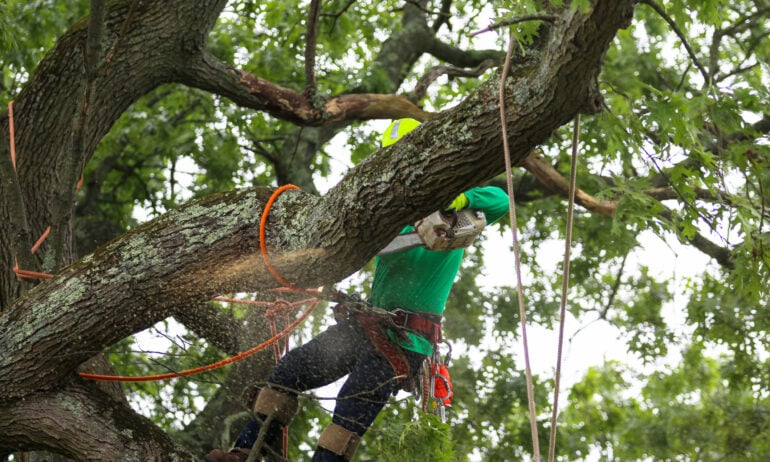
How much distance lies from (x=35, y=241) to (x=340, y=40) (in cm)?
396

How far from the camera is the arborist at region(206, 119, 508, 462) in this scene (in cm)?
384

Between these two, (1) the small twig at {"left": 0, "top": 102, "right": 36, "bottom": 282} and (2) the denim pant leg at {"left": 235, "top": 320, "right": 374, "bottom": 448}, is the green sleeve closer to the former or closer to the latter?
(2) the denim pant leg at {"left": 235, "top": 320, "right": 374, "bottom": 448}

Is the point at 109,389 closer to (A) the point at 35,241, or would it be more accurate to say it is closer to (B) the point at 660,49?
(A) the point at 35,241

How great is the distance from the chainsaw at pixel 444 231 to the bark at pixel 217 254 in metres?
0.55

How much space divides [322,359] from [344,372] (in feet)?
0.50

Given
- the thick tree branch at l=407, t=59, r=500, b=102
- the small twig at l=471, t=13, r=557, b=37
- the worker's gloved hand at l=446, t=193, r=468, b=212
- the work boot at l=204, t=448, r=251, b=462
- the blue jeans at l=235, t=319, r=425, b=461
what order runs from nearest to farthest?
1. the small twig at l=471, t=13, r=557, b=37
2. the work boot at l=204, t=448, r=251, b=462
3. the worker's gloved hand at l=446, t=193, r=468, b=212
4. the blue jeans at l=235, t=319, r=425, b=461
5. the thick tree branch at l=407, t=59, r=500, b=102

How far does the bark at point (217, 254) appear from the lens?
2828 millimetres

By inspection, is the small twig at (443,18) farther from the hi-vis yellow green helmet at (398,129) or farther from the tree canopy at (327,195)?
the hi-vis yellow green helmet at (398,129)

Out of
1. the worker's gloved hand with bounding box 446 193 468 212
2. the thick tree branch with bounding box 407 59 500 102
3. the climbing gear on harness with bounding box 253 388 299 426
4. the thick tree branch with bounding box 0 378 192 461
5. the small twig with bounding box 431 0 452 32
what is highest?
the small twig with bounding box 431 0 452 32

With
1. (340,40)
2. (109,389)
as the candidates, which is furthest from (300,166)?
(109,389)

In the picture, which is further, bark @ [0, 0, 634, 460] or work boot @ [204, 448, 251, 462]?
work boot @ [204, 448, 251, 462]

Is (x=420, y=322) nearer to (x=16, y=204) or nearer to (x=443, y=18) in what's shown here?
(x=16, y=204)

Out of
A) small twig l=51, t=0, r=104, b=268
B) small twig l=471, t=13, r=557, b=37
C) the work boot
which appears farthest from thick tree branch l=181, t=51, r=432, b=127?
small twig l=471, t=13, r=557, b=37

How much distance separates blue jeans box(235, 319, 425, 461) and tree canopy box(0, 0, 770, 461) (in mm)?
202
